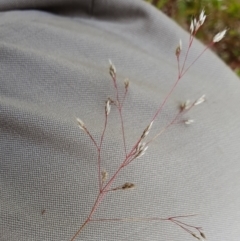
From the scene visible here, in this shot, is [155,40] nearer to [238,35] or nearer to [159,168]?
[159,168]

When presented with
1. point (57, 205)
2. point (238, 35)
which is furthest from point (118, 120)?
point (238, 35)

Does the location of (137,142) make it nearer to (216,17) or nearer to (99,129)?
(99,129)

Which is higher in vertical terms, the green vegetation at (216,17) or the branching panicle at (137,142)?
the green vegetation at (216,17)

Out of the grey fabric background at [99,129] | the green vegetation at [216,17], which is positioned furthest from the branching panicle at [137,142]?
the green vegetation at [216,17]

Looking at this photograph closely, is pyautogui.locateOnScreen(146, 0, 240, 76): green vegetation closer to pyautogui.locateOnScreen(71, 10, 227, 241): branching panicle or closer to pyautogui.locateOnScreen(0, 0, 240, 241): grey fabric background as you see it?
pyautogui.locateOnScreen(0, 0, 240, 241): grey fabric background

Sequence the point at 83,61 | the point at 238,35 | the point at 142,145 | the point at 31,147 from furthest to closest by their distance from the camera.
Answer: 1. the point at 238,35
2. the point at 83,61
3. the point at 31,147
4. the point at 142,145

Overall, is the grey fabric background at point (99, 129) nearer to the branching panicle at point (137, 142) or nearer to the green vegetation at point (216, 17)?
the branching panicle at point (137, 142)

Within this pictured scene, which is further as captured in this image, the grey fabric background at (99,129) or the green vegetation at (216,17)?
the green vegetation at (216,17)
